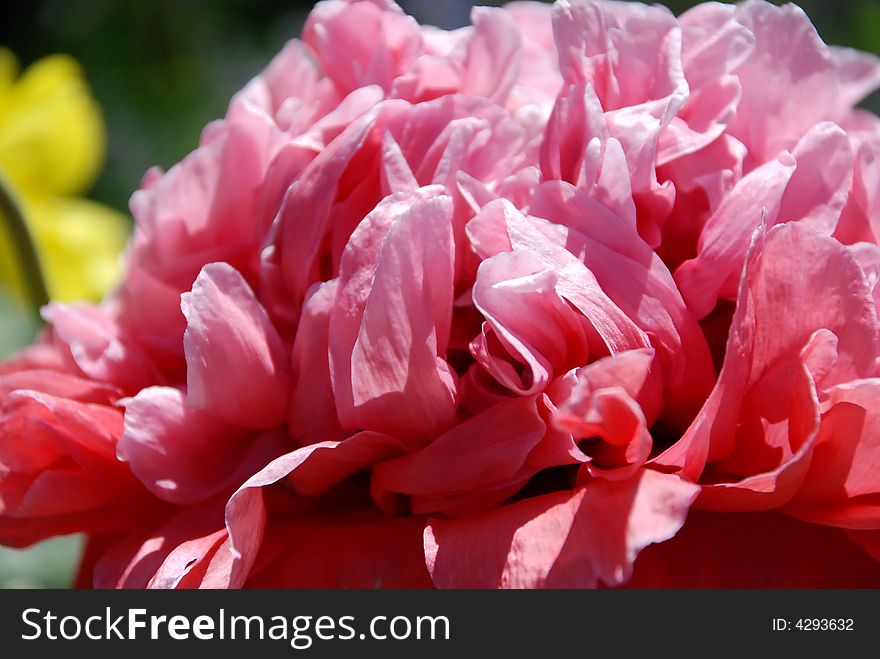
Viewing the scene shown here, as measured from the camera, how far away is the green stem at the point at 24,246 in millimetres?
834

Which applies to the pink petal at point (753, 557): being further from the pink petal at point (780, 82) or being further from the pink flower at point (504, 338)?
the pink petal at point (780, 82)

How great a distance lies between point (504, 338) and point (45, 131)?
1.03m

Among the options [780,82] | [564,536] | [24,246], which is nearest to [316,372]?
[564,536]

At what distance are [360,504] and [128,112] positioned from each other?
193 centimetres

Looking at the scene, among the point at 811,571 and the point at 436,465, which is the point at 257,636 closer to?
the point at 436,465

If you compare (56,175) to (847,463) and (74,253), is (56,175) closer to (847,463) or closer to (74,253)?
(74,253)

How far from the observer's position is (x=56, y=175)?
1.41 m

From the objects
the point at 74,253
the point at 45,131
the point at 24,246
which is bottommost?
the point at 74,253

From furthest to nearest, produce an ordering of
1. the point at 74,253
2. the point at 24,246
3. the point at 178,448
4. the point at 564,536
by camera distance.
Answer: the point at 74,253 < the point at 24,246 < the point at 178,448 < the point at 564,536

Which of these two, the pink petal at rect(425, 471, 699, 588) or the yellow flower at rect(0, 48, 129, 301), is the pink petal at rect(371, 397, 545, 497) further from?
the yellow flower at rect(0, 48, 129, 301)

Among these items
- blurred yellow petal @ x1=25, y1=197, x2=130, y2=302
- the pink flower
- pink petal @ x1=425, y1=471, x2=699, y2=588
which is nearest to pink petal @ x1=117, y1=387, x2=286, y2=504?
the pink flower

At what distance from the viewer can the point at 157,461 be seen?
562 mm

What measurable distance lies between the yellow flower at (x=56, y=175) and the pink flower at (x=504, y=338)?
76 centimetres

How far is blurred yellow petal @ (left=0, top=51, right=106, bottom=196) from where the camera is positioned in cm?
137
